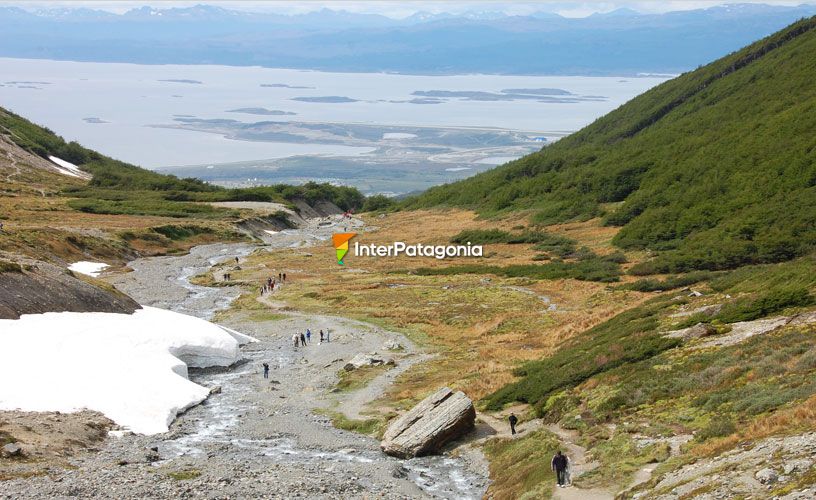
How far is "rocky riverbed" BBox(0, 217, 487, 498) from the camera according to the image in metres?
31.8

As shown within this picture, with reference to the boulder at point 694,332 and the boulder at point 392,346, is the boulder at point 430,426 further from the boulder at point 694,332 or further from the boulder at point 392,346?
the boulder at point 392,346

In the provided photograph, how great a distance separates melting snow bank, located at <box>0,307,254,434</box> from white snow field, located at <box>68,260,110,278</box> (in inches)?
1482

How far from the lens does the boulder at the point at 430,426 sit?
37219mm

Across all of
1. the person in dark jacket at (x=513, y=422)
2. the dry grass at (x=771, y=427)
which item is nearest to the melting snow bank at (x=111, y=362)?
the person in dark jacket at (x=513, y=422)

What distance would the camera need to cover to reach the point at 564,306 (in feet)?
229

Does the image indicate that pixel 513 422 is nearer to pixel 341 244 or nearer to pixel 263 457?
pixel 263 457

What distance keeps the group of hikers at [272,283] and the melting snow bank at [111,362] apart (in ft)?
93.4

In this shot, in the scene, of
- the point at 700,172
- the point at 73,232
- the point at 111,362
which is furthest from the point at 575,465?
the point at 73,232

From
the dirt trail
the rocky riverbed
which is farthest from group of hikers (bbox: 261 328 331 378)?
the dirt trail

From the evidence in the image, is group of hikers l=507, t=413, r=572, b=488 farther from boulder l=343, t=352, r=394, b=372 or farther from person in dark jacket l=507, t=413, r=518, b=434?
boulder l=343, t=352, r=394, b=372

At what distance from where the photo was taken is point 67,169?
193 meters

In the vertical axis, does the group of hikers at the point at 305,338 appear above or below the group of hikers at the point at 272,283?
Result: above

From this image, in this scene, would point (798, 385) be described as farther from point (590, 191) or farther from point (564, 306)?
point (590, 191)

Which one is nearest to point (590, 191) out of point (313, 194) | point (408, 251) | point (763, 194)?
point (408, 251)
